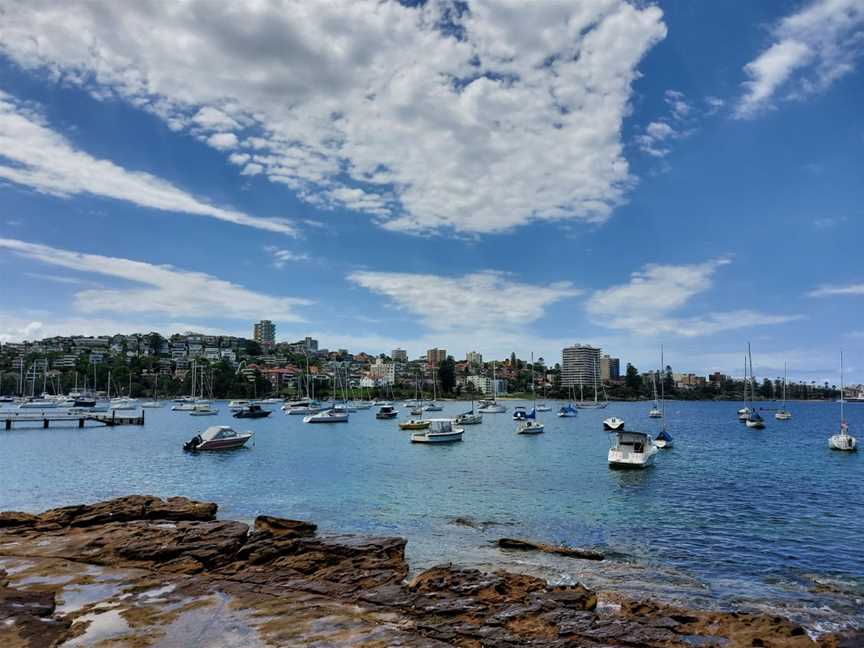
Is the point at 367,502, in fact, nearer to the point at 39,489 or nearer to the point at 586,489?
the point at 586,489

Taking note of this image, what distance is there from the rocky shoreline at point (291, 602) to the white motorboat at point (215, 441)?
4044cm

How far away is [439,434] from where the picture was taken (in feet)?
227

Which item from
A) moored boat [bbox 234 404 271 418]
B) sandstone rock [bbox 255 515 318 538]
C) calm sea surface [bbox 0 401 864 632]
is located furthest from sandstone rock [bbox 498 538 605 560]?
moored boat [bbox 234 404 271 418]

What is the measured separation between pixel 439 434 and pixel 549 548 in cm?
4801

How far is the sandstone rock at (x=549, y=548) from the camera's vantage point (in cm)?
2098

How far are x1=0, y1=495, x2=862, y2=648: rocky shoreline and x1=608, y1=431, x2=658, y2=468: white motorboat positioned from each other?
1018 inches

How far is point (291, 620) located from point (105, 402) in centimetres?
19846

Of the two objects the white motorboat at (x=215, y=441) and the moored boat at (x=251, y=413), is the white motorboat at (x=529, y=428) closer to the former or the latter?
the white motorboat at (x=215, y=441)

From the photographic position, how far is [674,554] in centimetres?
2181

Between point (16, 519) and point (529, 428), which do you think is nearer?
point (16, 519)

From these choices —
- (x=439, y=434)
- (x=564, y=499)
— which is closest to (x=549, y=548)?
(x=564, y=499)

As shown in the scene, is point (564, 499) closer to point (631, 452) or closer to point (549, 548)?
point (549, 548)

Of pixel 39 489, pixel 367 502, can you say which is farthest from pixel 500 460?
pixel 39 489

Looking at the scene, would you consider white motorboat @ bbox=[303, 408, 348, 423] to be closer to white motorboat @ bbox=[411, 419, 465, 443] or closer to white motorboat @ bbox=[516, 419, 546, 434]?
white motorboat @ bbox=[516, 419, 546, 434]
